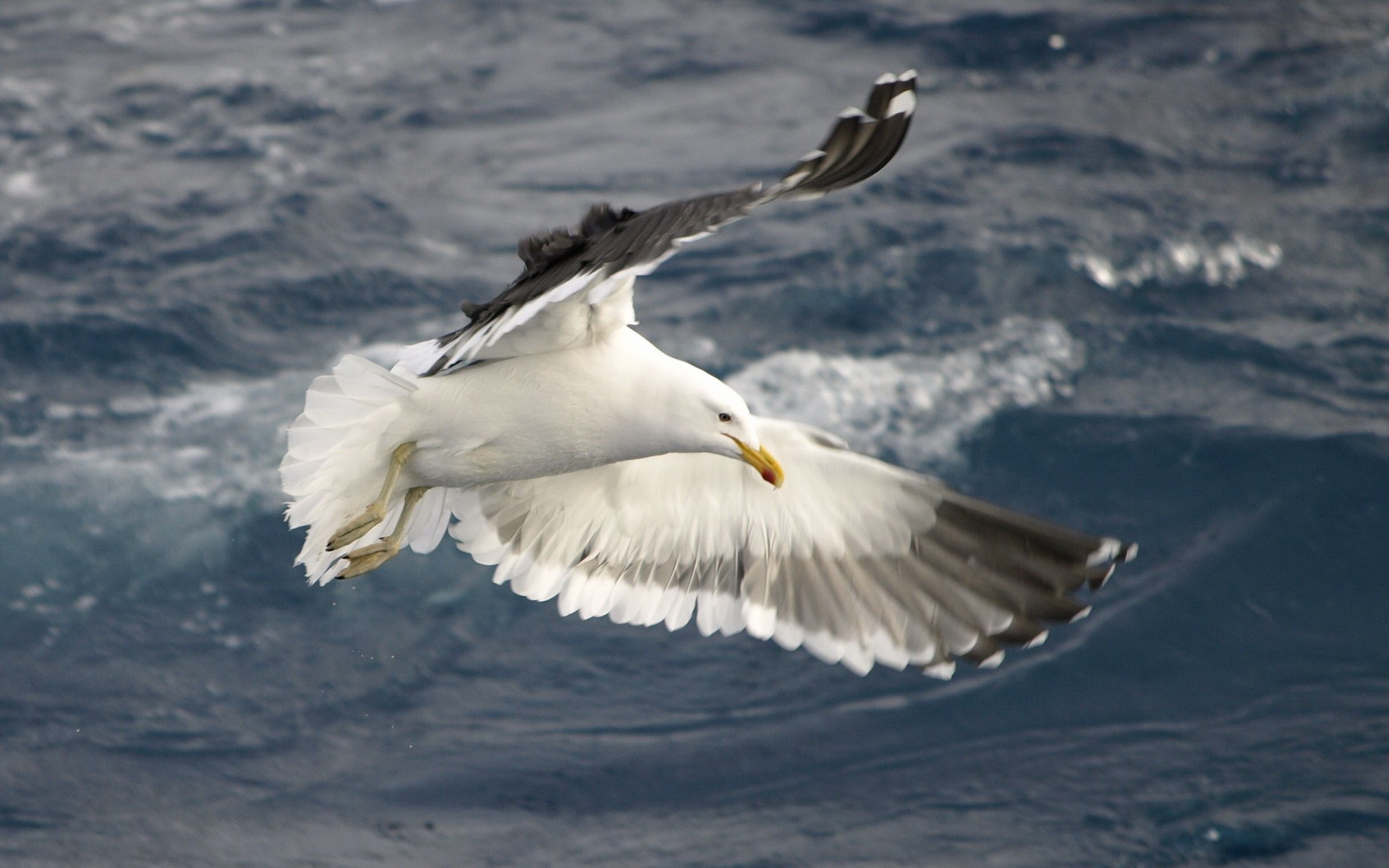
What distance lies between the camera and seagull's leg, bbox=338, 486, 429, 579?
521 cm

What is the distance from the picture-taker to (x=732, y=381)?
28.7 ft

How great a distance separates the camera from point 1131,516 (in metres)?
8.04

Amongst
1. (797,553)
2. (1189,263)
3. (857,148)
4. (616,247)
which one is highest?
(857,148)

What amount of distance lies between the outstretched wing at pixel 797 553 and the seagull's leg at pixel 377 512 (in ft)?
2.22

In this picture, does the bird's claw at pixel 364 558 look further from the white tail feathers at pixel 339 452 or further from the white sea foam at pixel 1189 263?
the white sea foam at pixel 1189 263

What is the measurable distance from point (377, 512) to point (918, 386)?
4329 mm

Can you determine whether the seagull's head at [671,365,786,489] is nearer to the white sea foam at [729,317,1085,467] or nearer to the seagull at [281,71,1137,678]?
the seagull at [281,71,1137,678]

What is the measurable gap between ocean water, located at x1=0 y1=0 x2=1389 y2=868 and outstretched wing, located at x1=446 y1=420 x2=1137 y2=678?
4.92 ft

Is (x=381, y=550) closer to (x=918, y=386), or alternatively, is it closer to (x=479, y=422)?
(x=479, y=422)

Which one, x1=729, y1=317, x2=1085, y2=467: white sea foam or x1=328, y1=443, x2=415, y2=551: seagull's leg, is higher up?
x1=328, y1=443, x2=415, y2=551: seagull's leg

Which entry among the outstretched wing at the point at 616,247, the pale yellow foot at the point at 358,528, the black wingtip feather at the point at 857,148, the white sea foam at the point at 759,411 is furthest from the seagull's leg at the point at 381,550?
the white sea foam at the point at 759,411

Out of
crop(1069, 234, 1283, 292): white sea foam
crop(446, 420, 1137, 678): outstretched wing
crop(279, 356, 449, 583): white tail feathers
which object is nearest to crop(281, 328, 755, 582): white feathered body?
crop(279, 356, 449, 583): white tail feathers

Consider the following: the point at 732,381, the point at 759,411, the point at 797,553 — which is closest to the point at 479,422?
the point at 797,553

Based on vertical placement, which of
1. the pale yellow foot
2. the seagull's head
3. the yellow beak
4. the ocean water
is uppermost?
the seagull's head
